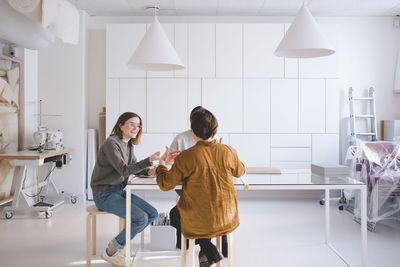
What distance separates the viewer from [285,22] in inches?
216

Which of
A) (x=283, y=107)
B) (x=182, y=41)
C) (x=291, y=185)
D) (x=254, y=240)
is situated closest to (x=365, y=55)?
(x=283, y=107)

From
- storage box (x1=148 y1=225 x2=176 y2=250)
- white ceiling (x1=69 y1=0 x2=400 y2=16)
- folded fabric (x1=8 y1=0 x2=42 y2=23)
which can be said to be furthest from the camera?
white ceiling (x1=69 y1=0 x2=400 y2=16)

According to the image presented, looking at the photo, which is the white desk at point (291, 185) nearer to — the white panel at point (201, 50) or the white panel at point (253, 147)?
the white panel at point (253, 147)

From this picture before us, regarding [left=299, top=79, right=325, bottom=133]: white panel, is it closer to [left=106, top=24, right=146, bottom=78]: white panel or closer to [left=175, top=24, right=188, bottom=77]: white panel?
[left=175, top=24, right=188, bottom=77]: white panel

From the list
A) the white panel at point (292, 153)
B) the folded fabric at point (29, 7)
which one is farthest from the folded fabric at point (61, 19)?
the white panel at point (292, 153)

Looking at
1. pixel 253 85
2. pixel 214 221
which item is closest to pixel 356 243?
pixel 214 221

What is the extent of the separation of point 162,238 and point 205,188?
1344 millimetres

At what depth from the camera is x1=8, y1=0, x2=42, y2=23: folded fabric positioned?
3331 millimetres

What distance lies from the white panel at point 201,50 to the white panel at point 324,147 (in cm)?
176

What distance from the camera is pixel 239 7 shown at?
513 cm

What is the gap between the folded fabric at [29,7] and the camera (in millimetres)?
3331

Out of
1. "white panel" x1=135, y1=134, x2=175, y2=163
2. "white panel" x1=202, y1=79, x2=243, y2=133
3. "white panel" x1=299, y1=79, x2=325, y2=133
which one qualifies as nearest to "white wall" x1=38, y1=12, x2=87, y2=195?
"white panel" x1=135, y1=134, x2=175, y2=163

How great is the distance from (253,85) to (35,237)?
3340mm

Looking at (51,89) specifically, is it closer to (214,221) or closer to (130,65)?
(130,65)
